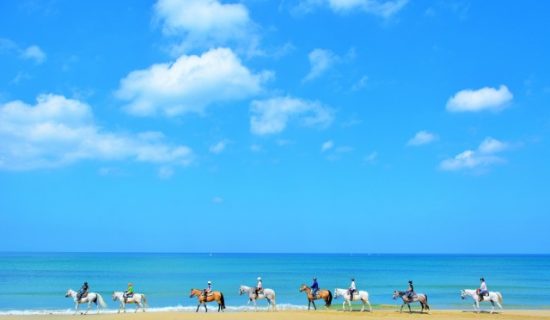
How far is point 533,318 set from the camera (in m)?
27.4

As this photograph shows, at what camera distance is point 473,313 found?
29703 mm

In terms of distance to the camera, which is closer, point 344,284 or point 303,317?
point 303,317

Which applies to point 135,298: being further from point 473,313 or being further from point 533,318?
point 533,318

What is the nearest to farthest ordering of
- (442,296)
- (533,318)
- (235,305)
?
1. (533,318)
2. (235,305)
3. (442,296)

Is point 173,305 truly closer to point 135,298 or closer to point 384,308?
point 135,298

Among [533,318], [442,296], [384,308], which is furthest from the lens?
[442,296]

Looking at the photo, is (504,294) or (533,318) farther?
(504,294)

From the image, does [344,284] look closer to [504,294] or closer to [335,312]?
[504,294]

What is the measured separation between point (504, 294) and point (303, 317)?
27370 millimetres

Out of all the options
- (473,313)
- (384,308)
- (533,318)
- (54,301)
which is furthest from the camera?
(54,301)

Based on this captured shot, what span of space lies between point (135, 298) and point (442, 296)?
83.2ft

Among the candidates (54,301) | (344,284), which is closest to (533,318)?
(54,301)

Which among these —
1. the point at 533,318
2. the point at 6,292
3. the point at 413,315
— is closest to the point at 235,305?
the point at 413,315

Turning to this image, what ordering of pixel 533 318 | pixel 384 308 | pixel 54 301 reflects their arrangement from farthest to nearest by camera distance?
pixel 54 301, pixel 384 308, pixel 533 318
